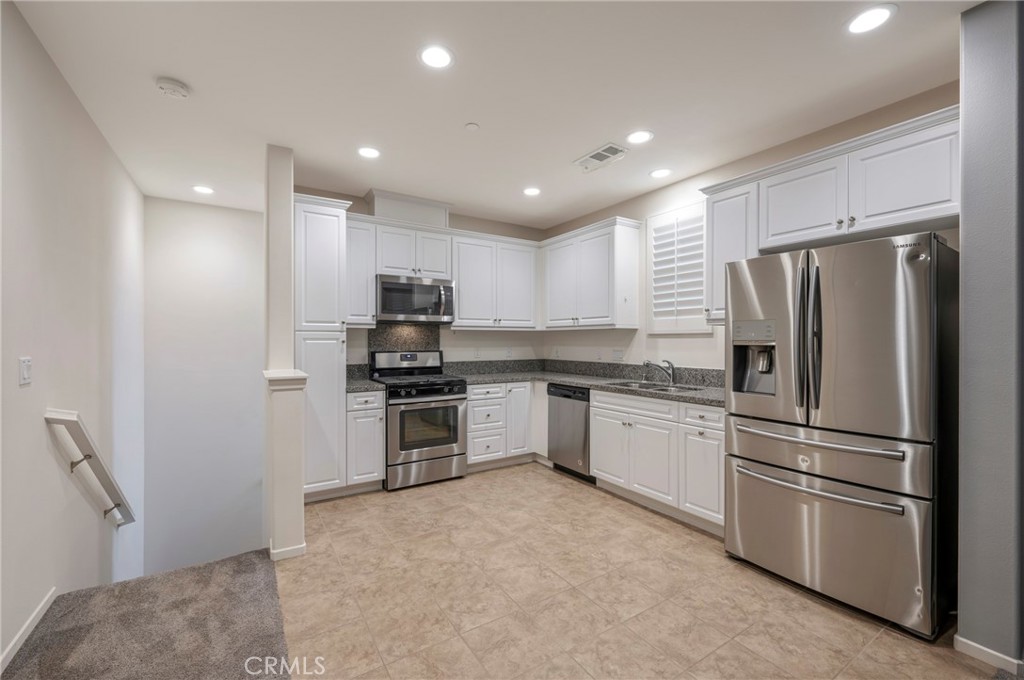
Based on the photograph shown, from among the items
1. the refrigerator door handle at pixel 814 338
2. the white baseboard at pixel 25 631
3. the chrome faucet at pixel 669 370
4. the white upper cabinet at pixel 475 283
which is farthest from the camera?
the white upper cabinet at pixel 475 283

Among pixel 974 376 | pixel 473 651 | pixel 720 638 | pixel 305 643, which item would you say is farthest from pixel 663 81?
pixel 305 643

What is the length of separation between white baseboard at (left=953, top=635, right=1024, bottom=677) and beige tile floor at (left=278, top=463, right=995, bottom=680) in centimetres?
4

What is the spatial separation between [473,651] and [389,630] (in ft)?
1.41

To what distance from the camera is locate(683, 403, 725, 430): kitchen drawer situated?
2.90m

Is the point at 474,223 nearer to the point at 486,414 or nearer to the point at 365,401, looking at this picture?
the point at 486,414

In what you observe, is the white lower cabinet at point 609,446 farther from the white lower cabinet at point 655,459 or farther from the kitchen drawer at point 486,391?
the kitchen drawer at point 486,391

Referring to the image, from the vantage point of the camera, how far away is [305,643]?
1.96 metres

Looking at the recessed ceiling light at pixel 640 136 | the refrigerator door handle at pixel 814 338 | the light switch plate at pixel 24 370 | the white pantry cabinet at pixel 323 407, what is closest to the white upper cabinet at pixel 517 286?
the white pantry cabinet at pixel 323 407

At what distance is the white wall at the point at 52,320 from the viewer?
5.83 feet

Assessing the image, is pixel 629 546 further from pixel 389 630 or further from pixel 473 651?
pixel 389 630

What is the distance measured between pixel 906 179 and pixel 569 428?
2989 mm

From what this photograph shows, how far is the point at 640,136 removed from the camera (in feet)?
9.97

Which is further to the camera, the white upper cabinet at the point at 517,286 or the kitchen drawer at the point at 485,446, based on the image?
the white upper cabinet at the point at 517,286

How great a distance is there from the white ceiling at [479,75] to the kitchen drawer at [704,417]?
1.89 meters
